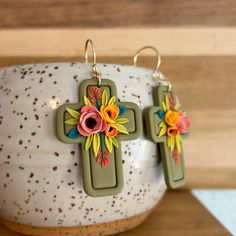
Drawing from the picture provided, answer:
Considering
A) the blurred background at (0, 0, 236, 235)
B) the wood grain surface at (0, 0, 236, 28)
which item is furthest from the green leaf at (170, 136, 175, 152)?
the wood grain surface at (0, 0, 236, 28)

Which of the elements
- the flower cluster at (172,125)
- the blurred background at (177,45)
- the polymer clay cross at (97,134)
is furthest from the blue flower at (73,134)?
the blurred background at (177,45)

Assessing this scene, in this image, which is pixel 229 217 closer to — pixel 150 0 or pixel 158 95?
pixel 158 95

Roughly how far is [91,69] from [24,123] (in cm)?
11

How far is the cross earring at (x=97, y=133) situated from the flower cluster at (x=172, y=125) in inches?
2.2

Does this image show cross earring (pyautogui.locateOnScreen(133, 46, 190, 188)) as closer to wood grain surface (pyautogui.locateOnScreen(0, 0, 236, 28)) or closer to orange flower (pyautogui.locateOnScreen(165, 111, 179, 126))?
orange flower (pyautogui.locateOnScreen(165, 111, 179, 126))

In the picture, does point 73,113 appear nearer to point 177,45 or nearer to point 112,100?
point 112,100

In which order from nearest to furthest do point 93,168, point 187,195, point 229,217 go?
Result: 1. point 93,168
2. point 229,217
3. point 187,195

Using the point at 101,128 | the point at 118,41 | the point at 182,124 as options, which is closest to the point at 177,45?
the point at 118,41

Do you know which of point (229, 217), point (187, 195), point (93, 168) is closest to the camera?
point (93, 168)

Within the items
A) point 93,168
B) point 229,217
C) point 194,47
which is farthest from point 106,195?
point 194,47

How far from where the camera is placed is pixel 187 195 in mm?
730

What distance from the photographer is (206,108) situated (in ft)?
2.60

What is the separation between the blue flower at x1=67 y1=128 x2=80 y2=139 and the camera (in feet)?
1.40

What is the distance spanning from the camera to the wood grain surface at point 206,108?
2.57ft
